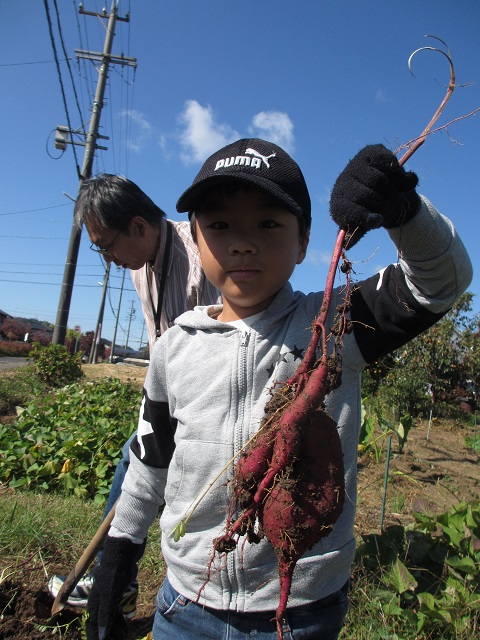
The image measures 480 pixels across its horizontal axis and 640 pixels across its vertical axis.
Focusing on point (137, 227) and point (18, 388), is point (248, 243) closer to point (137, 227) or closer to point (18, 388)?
point (137, 227)

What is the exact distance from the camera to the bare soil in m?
2.45

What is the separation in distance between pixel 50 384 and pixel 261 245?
36.5 feet

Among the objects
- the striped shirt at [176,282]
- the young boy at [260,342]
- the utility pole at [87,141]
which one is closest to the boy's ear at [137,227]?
the striped shirt at [176,282]

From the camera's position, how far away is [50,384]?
1138 centimetres

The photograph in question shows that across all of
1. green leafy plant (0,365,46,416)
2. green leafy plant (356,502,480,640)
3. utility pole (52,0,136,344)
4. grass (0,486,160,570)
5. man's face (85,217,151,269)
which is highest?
utility pole (52,0,136,344)

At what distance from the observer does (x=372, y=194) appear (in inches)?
45.5

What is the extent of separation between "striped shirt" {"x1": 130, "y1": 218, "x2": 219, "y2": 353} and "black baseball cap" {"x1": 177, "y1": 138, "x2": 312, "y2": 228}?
3.24 ft

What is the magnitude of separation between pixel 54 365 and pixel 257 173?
36.7ft

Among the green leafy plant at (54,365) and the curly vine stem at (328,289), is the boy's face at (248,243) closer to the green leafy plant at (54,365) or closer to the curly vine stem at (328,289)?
the curly vine stem at (328,289)

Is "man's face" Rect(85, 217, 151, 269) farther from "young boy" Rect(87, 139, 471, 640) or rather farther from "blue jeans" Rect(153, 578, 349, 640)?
"blue jeans" Rect(153, 578, 349, 640)

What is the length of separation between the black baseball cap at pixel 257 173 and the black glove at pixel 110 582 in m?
1.19

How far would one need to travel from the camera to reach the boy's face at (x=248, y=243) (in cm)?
140

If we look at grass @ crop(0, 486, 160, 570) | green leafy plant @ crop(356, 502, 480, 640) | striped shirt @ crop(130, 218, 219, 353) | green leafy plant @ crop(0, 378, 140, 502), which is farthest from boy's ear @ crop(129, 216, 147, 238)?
green leafy plant @ crop(0, 378, 140, 502)

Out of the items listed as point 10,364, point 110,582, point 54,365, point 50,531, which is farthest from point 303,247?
point 10,364
